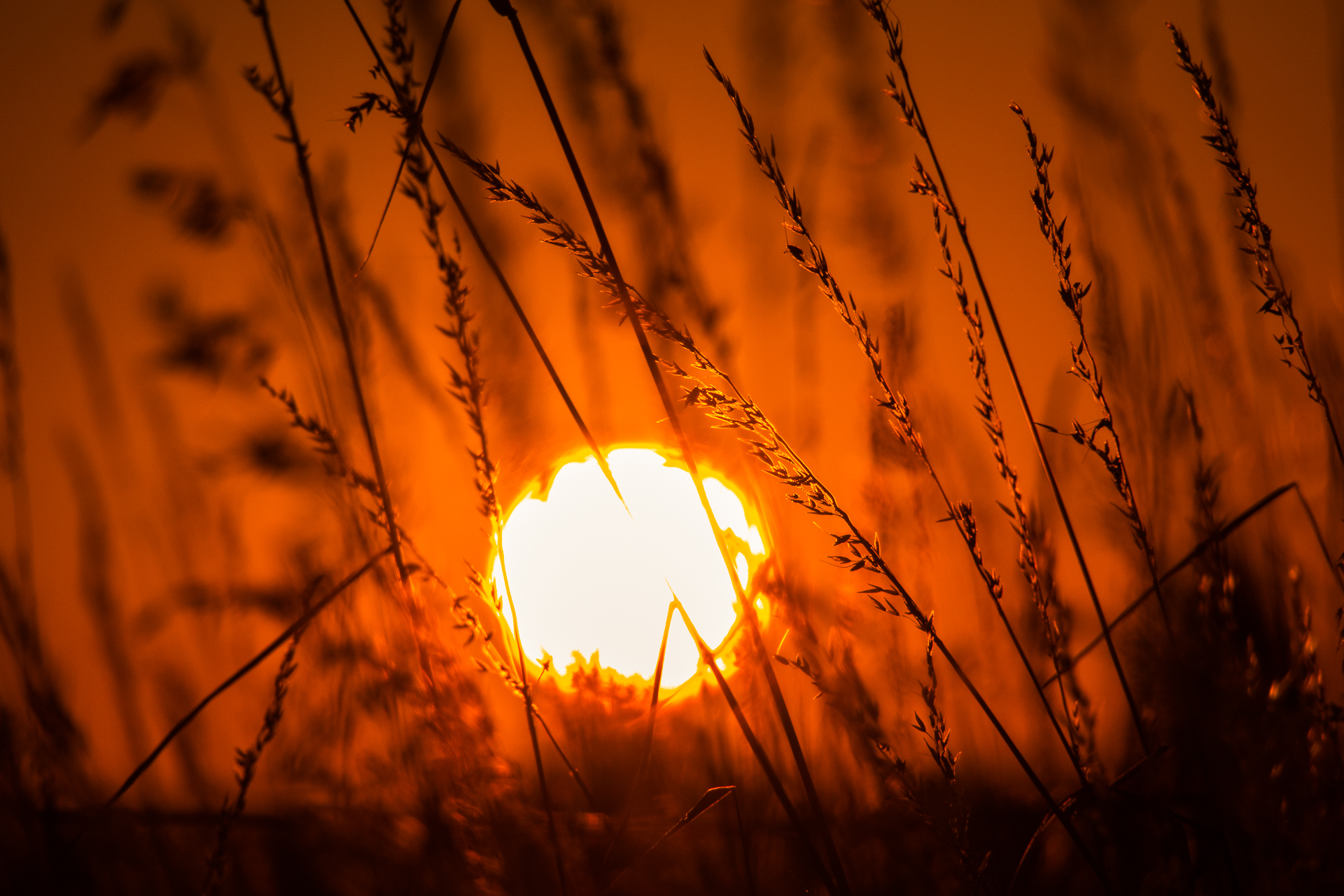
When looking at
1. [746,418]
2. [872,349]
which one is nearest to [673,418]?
[746,418]

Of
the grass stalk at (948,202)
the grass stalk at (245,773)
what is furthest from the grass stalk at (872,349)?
the grass stalk at (245,773)

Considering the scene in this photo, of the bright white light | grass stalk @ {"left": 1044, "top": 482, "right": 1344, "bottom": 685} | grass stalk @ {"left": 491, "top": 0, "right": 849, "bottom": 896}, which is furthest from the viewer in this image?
the bright white light

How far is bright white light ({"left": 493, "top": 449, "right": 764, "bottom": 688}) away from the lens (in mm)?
1636

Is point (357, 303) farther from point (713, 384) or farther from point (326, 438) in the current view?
point (713, 384)

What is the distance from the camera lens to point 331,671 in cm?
123

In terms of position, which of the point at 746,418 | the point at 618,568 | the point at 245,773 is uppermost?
the point at 618,568

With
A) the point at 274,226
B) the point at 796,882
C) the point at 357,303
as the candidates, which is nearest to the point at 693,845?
the point at 796,882

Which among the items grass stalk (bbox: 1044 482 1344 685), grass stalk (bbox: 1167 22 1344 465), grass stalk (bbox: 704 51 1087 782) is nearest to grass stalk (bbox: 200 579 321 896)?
grass stalk (bbox: 704 51 1087 782)

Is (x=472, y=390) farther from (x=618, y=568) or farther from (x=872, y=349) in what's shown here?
(x=618, y=568)

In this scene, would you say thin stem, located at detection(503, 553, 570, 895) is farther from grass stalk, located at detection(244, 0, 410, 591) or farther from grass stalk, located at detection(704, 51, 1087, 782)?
grass stalk, located at detection(704, 51, 1087, 782)

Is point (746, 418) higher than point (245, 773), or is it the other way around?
point (746, 418)

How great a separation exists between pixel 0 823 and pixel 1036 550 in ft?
4.37

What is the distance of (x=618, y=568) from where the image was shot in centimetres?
193

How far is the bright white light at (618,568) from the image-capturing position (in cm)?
164
